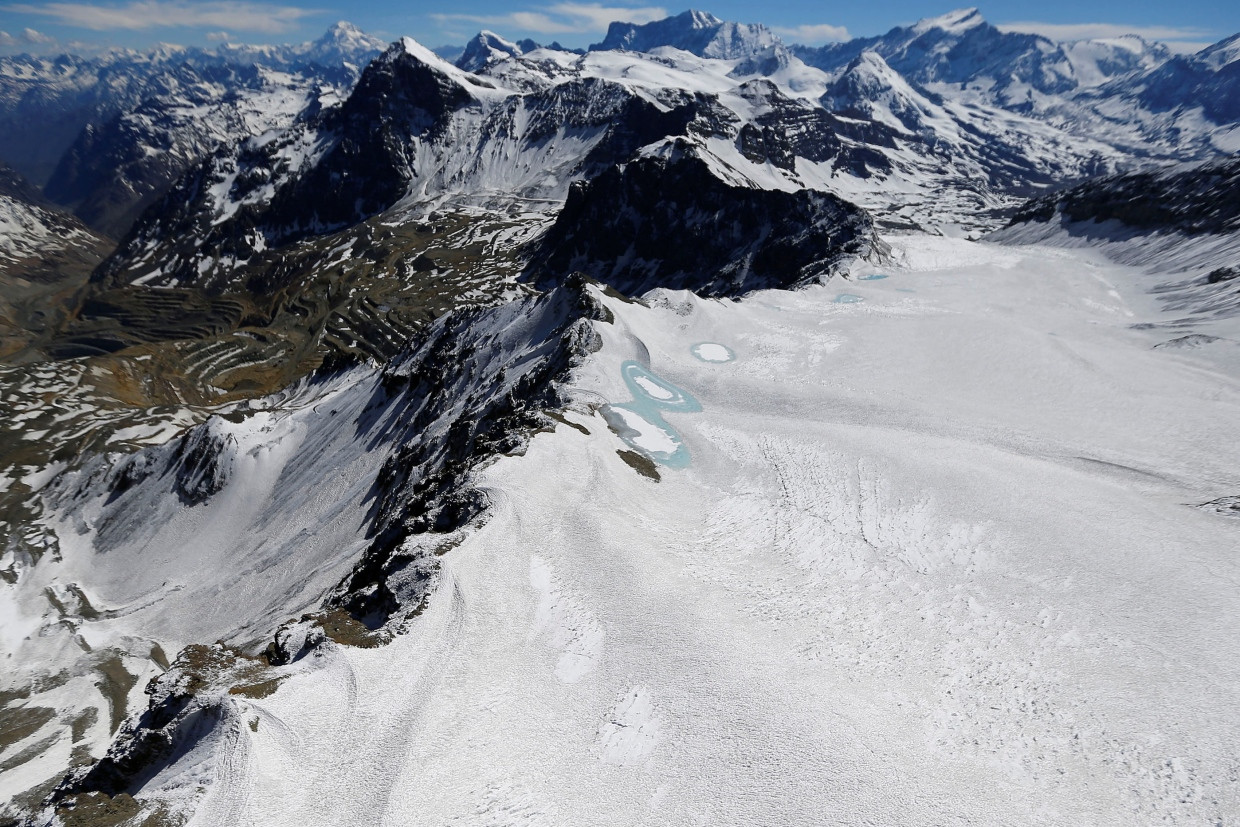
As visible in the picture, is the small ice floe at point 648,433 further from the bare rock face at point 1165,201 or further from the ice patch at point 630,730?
the bare rock face at point 1165,201

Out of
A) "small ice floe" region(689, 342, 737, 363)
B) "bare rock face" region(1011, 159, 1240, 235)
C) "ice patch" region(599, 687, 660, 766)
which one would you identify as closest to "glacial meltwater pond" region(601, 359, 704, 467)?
"small ice floe" region(689, 342, 737, 363)

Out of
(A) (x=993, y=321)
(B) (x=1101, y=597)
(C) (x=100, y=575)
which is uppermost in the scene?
(A) (x=993, y=321)

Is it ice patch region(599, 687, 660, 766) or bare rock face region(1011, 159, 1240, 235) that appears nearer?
ice patch region(599, 687, 660, 766)

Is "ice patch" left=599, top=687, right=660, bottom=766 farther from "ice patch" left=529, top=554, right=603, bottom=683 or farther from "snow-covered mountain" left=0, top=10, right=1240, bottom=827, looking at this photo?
"ice patch" left=529, top=554, right=603, bottom=683

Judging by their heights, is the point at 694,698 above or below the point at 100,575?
above

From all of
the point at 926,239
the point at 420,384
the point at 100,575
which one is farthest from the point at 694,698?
the point at 926,239

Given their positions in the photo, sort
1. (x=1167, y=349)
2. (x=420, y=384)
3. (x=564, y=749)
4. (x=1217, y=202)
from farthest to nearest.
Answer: (x=1217, y=202) → (x=420, y=384) → (x=1167, y=349) → (x=564, y=749)

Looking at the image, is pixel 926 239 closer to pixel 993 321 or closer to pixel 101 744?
pixel 993 321
